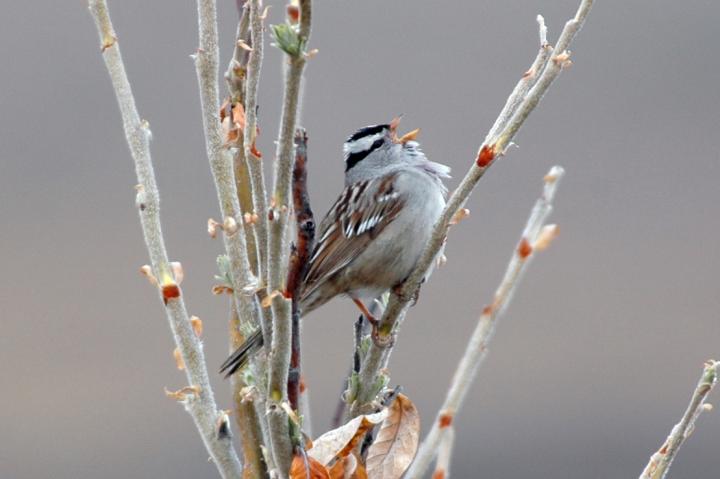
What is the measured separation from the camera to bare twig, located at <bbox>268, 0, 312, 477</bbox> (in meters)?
1.25

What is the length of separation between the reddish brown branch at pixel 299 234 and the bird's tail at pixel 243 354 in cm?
23

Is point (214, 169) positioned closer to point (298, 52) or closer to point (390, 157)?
point (298, 52)

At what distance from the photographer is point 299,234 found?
1358mm

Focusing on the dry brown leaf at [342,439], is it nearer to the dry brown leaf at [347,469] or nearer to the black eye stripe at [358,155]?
the dry brown leaf at [347,469]

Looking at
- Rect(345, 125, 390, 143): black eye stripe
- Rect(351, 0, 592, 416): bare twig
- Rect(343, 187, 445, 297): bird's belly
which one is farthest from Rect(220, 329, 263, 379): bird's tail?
Rect(345, 125, 390, 143): black eye stripe

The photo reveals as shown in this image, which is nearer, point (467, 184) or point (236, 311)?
point (467, 184)

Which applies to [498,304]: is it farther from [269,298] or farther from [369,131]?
[369,131]

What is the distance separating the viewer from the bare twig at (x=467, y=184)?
1.52 meters

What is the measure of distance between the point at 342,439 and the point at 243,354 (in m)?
0.35

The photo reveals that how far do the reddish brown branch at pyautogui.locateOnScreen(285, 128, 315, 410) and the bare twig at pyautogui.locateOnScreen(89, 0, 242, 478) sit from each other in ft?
0.85

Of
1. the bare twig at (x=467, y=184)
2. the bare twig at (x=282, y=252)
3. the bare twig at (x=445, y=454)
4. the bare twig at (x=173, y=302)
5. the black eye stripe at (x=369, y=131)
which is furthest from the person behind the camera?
the black eye stripe at (x=369, y=131)

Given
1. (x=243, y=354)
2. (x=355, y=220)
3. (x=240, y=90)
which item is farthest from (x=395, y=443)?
(x=355, y=220)

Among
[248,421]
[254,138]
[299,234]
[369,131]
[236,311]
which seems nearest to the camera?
[299,234]

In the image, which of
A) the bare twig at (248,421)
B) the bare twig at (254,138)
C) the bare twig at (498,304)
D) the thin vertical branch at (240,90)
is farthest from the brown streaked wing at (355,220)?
the bare twig at (498,304)
